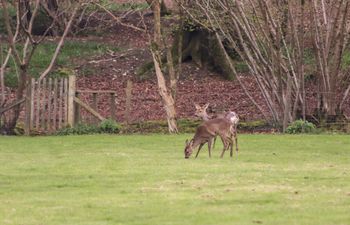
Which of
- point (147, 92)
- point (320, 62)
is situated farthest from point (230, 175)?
point (147, 92)

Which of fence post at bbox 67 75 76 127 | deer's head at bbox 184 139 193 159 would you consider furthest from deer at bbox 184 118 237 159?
fence post at bbox 67 75 76 127

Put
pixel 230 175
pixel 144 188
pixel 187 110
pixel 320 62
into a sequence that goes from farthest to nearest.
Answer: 1. pixel 187 110
2. pixel 320 62
3. pixel 230 175
4. pixel 144 188

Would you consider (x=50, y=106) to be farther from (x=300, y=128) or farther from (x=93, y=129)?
(x=300, y=128)

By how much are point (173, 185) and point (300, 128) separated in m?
12.5

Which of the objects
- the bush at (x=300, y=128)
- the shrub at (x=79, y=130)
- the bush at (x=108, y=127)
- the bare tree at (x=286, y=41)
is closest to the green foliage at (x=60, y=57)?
the shrub at (x=79, y=130)

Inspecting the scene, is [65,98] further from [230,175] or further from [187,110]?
[230,175]

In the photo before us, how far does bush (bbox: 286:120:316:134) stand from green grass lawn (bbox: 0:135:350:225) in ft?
11.1

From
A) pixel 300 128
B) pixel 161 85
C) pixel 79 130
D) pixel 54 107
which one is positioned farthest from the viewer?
pixel 161 85

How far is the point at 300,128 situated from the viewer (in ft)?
87.3

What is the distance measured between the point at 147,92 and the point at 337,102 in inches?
419

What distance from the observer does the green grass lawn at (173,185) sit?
38.7ft

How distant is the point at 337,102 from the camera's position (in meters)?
27.9

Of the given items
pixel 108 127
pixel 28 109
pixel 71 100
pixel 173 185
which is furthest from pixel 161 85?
pixel 173 185

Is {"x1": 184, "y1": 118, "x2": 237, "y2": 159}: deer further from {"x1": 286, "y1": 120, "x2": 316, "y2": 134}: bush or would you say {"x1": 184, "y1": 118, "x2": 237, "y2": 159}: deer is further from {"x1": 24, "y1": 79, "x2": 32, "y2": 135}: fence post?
{"x1": 24, "y1": 79, "x2": 32, "y2": 135}: fence post
